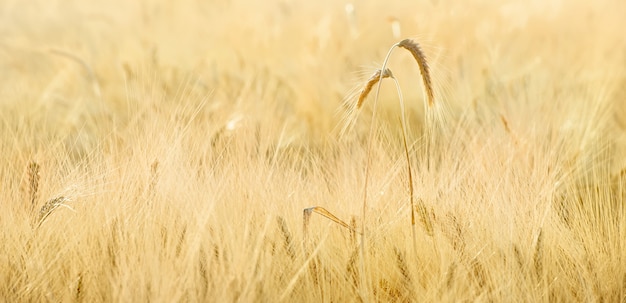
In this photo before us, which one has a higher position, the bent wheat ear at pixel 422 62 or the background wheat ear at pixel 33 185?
the bent wheat ear at pixel 422 62

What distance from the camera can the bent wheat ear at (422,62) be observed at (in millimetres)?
1349

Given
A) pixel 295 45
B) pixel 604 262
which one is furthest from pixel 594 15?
pixel 604 262

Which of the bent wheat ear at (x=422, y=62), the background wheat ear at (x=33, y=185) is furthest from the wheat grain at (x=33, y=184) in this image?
the bent wheat ear at (x=422, y=62)

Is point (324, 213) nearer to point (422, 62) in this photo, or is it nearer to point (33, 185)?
point (422, 62)

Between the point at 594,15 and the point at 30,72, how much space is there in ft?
9.21

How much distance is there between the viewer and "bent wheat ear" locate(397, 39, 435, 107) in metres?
1.35

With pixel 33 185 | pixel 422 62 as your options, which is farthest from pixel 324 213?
pixel 33 185

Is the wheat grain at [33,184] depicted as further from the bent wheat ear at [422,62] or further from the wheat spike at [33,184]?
the bent wheat ear at [422,62]

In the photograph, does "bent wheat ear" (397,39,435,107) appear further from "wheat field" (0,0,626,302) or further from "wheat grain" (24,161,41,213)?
"wheat grain" (24,161,41,213)

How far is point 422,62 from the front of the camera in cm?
136

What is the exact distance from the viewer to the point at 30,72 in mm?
3922

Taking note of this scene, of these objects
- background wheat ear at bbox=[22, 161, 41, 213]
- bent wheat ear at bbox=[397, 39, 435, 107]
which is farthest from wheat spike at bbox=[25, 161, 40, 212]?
bent wheat ear at bbox=[397, 39, 435, 107]

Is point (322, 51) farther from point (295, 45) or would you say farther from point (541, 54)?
point (541, 54)

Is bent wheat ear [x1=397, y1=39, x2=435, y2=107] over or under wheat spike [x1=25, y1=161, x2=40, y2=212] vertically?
over
